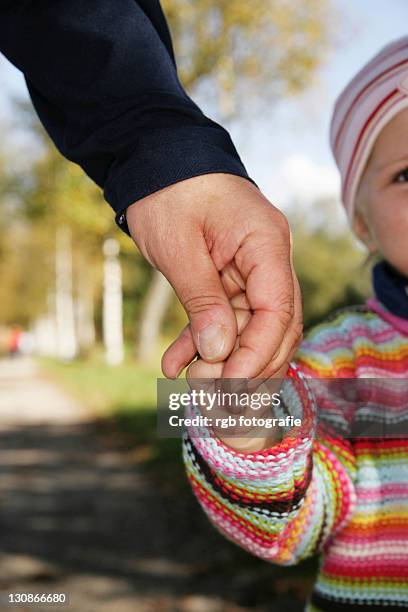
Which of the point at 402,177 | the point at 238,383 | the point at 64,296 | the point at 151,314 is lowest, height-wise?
the point at 238,383

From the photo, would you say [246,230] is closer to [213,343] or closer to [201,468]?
[213,343]

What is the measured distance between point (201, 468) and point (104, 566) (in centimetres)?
288

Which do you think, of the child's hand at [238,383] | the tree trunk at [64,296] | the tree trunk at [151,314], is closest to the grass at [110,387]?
the tree trunk at [151,314]

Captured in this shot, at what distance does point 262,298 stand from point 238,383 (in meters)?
0.13

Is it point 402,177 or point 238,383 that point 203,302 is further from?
point 402,177

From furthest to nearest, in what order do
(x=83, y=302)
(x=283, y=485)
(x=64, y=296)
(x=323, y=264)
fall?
(x=83, y=302) < (x=64, y=296) < (x=323, y=264) < (x=283, y=485)

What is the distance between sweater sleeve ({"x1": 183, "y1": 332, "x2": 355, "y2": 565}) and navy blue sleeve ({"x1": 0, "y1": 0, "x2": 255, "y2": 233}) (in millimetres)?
458

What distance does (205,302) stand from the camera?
3.52 feet

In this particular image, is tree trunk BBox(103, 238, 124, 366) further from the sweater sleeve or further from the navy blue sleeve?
the navy blue sleeve

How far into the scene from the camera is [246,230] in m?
1.06

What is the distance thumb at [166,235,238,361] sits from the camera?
3.46ft

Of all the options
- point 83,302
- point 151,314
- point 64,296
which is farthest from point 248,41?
point 83,302

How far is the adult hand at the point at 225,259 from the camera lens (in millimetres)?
1062

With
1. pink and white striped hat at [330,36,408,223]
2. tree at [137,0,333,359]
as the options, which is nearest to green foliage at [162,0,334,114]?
tree at [137,0,333,359]
